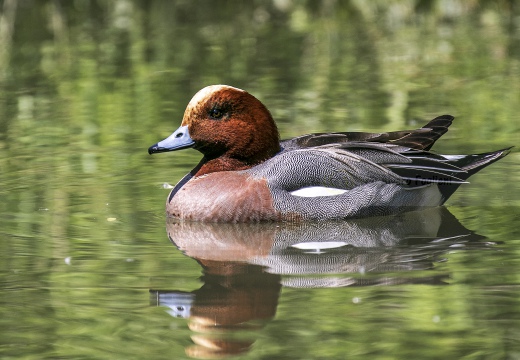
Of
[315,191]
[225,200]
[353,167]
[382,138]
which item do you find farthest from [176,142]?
[382,138]

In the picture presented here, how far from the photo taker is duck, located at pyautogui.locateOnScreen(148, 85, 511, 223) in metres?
7.87

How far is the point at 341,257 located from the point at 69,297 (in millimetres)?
1719

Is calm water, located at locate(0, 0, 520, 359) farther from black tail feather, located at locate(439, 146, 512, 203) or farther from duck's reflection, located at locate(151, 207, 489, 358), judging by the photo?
black tail feather, located at locate(439, 146, 512, 203)

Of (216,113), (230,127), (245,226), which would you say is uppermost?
(216,113)

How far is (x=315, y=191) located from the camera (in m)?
7.92

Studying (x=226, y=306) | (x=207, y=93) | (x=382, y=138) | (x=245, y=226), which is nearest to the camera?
(x=226, y=306)

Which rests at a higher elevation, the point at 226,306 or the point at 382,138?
the point at 382,138

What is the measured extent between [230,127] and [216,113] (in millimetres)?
149

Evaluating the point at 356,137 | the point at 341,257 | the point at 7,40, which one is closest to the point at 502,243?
the point at 341,257

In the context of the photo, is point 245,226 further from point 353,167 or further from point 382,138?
point 382,138

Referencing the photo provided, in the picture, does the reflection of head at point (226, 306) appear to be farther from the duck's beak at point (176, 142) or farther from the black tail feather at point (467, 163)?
the black tail feather at point (467, 163)

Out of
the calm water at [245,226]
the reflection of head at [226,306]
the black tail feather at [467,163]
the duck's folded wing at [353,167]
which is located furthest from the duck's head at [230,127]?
the reflection of head at [226,306]

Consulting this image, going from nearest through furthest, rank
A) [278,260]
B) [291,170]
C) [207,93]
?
[278,260] < [291,170] < [207,93]

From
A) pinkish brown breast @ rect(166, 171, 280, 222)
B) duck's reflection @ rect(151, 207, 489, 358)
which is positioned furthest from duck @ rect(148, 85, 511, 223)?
duck's reflection @ rect(151, 207, 489, 358)
